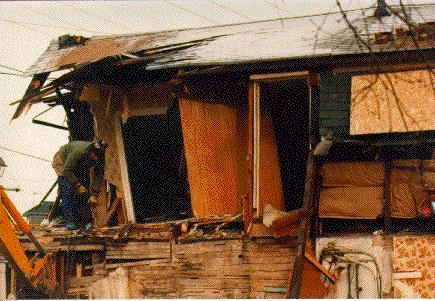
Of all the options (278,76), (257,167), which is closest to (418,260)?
(257,167)

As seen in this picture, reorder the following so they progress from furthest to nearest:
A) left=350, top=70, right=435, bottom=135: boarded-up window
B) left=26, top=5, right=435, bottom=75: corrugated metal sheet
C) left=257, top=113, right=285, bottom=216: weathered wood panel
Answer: left=257, top=113, right=285, bottom=216: weathered wood panel
left=26, top=5, right=435, bottom=75: corrugated metal sheet
left=350, top=70, right=435, bottom=135: boarded-up window

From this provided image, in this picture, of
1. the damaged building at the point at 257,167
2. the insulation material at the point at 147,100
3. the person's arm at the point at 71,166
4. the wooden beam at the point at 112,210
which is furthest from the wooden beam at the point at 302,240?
the person's arm at the point at 71,166

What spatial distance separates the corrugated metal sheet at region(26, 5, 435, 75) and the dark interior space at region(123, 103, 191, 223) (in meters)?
1.51

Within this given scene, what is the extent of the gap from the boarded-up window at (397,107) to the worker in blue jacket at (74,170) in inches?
196

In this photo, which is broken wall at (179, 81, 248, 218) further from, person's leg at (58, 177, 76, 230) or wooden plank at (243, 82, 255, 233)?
person's leg at (58, 177, 76, 230)

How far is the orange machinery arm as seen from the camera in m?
9.83

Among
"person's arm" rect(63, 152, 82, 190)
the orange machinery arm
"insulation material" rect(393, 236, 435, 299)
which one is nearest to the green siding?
"insulation material" rect(393, 236, 435, 299)

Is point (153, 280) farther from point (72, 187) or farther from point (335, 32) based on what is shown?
point (335, 32)

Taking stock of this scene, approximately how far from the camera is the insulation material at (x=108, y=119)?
1161 cm

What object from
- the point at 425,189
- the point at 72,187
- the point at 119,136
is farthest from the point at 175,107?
the point at 425,189

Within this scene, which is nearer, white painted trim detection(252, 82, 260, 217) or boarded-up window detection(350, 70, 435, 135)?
boarded-up window detection(350, 70, 435, 135)

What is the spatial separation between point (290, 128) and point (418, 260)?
392 centimetres

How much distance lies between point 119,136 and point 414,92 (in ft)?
18.8

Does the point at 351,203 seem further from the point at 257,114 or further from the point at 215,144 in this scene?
the point at 215,144
